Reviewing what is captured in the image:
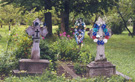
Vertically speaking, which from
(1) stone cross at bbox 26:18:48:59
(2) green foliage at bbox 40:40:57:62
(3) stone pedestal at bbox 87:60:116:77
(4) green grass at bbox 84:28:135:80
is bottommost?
(4) green grass at bbox 84:28:135:80

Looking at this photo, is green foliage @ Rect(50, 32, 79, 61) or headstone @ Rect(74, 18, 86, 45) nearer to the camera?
green foliage @ Rect(50, 32, 79, 61)

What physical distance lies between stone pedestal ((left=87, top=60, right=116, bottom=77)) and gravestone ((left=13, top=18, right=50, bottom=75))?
148 centimetres

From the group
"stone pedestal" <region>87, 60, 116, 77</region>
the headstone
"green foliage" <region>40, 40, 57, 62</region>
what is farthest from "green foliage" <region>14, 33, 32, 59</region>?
the headstone

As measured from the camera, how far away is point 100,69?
9.27 meters

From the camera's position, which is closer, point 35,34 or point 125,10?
point 35,34

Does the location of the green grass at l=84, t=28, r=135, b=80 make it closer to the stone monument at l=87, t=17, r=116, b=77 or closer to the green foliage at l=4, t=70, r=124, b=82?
the stone monument at l=87, t=17, r=116, b=77

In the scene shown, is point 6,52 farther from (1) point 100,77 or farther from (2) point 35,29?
(1) point 100,77

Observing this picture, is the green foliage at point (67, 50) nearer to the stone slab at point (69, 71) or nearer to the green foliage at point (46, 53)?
the stone slab at point (69, 71)

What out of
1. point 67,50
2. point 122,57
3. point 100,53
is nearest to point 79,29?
point 122,57

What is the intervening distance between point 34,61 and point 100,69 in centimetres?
224

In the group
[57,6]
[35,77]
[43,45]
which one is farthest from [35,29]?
[57,6]

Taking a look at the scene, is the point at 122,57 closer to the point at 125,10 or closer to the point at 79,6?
the point at 125,10

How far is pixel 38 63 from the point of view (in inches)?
371

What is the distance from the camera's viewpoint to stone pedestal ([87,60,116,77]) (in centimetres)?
917
